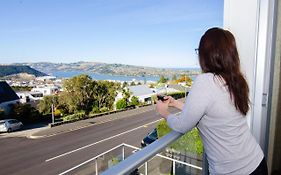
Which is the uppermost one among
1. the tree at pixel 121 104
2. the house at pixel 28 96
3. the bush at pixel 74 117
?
the house at pixel 28 96

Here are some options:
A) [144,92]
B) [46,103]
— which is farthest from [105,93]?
[144,92]

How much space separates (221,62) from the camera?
60 centimetres

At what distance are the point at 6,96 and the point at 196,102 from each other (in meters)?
19.1

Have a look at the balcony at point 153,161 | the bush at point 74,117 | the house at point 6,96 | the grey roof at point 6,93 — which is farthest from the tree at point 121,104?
the balcony at point 153,161

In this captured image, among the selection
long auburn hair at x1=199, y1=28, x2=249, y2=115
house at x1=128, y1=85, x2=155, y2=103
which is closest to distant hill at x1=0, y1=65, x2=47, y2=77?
house at x1=128, y1=85, x2=155, y2=103

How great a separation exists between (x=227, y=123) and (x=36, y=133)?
1621cm

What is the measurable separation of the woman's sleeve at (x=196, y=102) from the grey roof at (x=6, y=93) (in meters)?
18.6

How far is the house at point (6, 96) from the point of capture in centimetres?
1657

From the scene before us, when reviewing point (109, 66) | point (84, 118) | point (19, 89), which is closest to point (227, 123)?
point (109, 66)

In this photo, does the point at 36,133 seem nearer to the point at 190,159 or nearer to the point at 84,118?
the point at 84,118

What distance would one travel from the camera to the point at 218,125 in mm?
583

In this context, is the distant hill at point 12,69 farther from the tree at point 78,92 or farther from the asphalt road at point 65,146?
the tree at point 78,92

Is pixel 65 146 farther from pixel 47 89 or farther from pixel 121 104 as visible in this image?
pixel 47 89

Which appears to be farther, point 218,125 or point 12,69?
point 12,69
